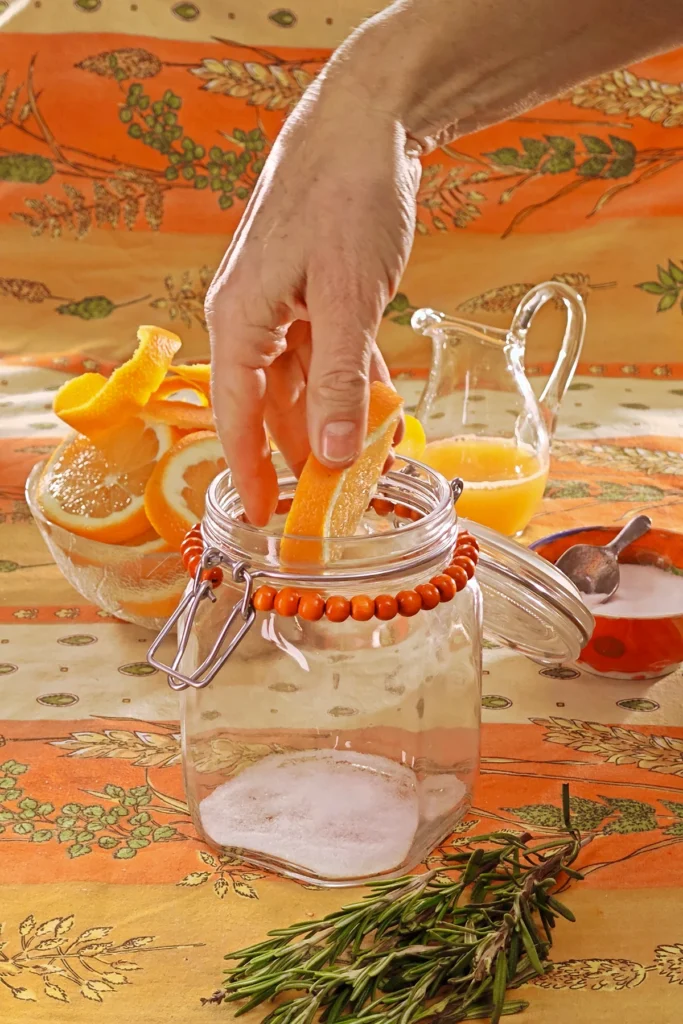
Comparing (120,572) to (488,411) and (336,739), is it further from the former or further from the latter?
(488,411)

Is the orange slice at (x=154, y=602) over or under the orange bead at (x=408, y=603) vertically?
under

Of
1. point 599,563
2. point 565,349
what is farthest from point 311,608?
point 565,349

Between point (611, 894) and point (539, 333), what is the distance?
3.98ft

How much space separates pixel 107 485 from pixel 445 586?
0.34 metres

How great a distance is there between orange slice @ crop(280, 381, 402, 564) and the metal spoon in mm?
295

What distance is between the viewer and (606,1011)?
0.58 m

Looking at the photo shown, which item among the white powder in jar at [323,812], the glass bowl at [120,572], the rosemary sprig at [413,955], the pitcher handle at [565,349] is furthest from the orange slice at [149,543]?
the pitcher handle at [565,349]

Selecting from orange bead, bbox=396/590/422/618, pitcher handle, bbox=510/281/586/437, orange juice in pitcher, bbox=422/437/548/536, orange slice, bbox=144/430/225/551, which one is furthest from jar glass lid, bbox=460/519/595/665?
pitcher handle, bbox=510/281/586/437

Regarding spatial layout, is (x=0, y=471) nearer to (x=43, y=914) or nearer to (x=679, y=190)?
(x=43, y=914)

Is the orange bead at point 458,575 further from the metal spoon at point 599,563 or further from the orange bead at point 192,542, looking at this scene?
the metal spoon at point 599,563

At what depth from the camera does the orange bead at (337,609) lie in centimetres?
63

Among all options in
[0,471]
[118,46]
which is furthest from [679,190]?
[0,471]

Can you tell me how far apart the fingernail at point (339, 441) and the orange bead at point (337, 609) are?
0.08m

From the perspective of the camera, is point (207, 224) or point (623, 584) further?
point (207, 224)
